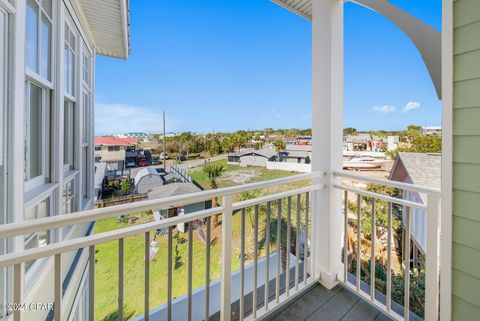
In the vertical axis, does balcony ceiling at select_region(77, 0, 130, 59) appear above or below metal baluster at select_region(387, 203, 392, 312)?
above

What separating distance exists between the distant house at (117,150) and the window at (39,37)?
0.79m

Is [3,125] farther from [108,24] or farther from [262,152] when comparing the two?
[108,24]

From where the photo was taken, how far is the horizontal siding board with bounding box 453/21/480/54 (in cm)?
113

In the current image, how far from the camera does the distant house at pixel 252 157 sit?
2020 millimetres

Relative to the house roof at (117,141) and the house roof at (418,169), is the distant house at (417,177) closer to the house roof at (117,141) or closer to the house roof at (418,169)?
the house roof at (418,169)

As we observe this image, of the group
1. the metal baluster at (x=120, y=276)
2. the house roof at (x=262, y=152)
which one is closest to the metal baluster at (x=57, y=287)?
the metal baluster at (x=120, y=276)

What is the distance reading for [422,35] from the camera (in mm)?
1487

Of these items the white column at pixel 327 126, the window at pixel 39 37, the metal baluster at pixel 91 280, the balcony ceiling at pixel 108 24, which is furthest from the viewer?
the balcony ceiling at pixel 108 24

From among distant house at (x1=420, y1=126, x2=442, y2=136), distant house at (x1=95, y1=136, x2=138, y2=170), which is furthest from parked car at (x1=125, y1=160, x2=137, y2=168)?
distant house at (x1=420, y1=126, x2=442, y2=136)

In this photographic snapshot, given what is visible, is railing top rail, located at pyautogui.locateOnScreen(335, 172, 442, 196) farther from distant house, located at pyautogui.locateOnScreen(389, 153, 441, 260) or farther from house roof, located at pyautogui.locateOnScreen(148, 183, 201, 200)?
house roof, located at pyautogui.locateOnScreen(148, 183, 201, 200)

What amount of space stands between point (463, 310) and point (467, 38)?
4.59 ft

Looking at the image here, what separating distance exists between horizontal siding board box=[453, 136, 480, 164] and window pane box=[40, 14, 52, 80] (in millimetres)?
2952

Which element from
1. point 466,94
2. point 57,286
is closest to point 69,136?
point 57,286

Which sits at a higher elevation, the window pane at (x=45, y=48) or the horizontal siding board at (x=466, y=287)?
the window pane at (x=45, y=48)
